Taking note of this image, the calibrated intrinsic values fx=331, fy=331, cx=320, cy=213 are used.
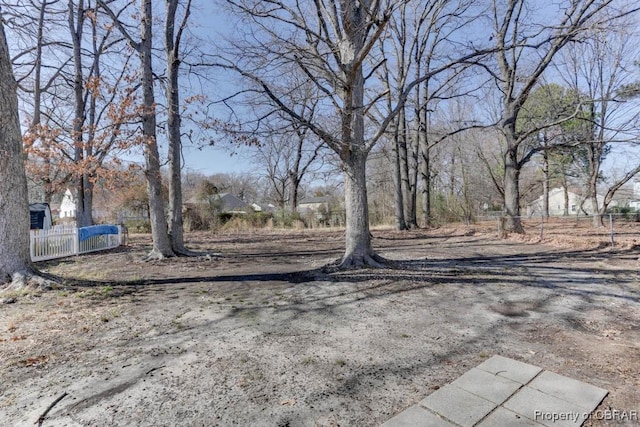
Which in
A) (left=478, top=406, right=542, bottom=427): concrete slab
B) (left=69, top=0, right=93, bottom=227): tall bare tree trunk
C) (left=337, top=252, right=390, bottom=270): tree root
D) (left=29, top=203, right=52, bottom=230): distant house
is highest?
(left=69, top=0, right=93, bottom=227): tall bare tree trunk

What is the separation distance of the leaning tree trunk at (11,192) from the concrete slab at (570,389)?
6.84 metres

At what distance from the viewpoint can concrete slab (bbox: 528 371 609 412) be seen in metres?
2.10

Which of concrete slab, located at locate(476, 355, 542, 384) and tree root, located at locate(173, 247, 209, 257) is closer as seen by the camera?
concrete slab, located at locate(476, 355, 542, 384)

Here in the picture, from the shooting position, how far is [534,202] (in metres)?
43.1

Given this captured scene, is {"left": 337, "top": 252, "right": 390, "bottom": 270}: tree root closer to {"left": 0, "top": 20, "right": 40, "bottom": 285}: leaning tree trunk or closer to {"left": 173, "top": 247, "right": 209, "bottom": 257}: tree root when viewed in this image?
{"left": 173, "top": 247, "right": 209, "bottom": 257}: tree root

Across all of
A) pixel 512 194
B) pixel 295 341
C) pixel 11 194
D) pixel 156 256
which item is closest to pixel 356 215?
pixel 295 341

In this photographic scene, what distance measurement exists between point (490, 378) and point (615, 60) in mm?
18850

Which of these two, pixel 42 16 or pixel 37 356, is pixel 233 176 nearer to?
pixel 42 16

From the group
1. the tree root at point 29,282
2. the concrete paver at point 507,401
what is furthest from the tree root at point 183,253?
the concrete paver at point 507,401

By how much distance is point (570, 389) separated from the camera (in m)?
2.23

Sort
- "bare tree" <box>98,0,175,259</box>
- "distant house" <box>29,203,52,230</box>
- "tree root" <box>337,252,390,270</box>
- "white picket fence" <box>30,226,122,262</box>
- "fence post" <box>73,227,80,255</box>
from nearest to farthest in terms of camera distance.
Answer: "tree root" <box>337,252,390,270</box> → "bare tree" <box>98,0,175,259</box> → "white picket fence" <box>30,226,122,262</box> → "fence post" <box>73,227,80,255</box> → "distant house" <box>29,203,52,230</box>

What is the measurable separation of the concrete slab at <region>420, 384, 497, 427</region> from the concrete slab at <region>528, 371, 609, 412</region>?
0.48 metres

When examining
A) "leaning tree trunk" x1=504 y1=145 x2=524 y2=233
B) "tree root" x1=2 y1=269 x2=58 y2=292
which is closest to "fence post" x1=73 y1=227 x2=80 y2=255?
"tree root" x1=2 y1=269 x2=58 y2=292

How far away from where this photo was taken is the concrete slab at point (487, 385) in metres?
2.19
